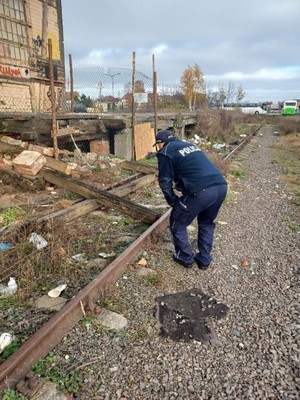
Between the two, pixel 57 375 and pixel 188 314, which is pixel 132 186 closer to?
pixel 188 314

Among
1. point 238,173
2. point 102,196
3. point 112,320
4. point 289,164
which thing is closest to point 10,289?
point 112,320

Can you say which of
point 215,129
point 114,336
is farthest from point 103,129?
point 215,129

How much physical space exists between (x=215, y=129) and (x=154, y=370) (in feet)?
58.5

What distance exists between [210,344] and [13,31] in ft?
38.3

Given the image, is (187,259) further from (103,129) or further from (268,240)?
(103,129)

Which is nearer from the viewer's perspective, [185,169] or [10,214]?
[185,169]

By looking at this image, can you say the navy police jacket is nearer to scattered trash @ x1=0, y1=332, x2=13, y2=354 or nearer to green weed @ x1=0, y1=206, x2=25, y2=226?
scattered trash @ x1=0, y1=332, x2=13, y2=354

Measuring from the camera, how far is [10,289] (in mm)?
3182

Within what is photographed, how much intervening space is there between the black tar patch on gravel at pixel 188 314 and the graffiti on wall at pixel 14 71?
10.2m

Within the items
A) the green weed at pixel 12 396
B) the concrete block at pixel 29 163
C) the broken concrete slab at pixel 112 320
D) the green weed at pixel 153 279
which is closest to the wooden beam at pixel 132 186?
the concrete block at pixel 29 163

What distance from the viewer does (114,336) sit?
2.64 meters

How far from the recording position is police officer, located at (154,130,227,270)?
3.58m

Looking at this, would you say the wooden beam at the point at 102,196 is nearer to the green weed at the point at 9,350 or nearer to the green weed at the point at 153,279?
the green weed at the point at 153,279

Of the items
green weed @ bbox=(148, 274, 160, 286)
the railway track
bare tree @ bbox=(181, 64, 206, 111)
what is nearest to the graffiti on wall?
the railway track
